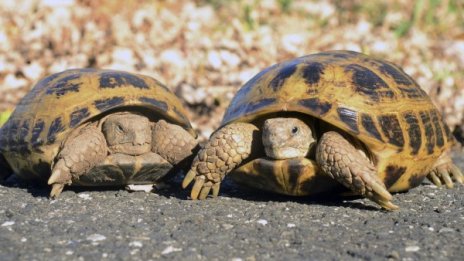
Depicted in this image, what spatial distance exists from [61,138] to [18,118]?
52 cm

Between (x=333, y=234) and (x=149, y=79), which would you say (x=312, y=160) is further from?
(x=149, y=79)

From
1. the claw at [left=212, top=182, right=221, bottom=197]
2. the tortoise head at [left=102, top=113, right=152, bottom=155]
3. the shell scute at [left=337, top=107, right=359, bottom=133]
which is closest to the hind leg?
the shell scute at [left=337, top=107, right=359, bottom=133]

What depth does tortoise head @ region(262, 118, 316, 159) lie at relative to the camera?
4.08 metres

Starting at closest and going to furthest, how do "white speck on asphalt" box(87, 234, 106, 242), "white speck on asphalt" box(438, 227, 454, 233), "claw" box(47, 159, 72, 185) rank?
"white speck on asphalt" box(87, 234, 106, 242), "white speck on asphalt" box(438, 227, 454, 233), "claw" box(47, 159, 72, 185)

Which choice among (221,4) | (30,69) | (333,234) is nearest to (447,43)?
(221,4)

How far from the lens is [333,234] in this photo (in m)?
3.53

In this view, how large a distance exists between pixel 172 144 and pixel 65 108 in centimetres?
74

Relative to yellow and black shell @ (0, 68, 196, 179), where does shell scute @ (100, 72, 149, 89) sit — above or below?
above

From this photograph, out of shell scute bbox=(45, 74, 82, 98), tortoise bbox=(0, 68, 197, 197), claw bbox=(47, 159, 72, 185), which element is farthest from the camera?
shell scute bbox=(45, 74, 82, 98)

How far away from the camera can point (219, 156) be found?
421 cm

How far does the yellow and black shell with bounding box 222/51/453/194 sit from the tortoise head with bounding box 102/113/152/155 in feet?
1.90

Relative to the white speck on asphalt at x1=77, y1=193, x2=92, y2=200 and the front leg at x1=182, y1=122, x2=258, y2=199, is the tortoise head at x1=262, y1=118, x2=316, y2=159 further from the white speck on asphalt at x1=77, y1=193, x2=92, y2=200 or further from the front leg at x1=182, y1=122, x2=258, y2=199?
the white speck on asphalt at x1=77, y1=193, x2=92, y2=200

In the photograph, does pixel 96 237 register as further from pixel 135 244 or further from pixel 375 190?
pixel 375 190

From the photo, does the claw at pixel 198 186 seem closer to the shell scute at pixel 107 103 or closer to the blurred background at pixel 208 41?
the shell scute at pixel 107 103
